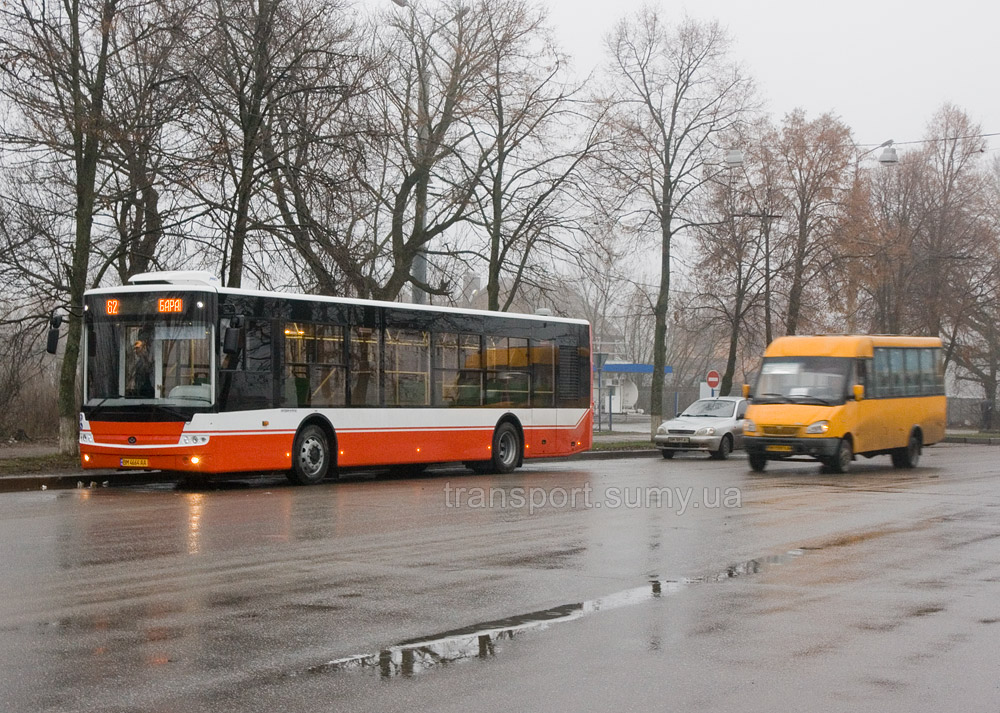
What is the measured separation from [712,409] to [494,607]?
84.6 ft

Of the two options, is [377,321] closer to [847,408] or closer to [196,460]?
[196,460]

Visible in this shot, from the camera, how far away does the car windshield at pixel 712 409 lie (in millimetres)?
33406

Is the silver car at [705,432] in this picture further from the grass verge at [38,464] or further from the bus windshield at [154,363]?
the bus windshield at [154,363]

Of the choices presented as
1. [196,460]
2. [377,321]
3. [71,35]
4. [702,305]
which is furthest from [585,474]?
[702,305]

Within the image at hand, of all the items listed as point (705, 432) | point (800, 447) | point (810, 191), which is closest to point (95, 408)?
point (800, 447)

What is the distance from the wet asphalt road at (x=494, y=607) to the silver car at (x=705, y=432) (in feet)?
48.7

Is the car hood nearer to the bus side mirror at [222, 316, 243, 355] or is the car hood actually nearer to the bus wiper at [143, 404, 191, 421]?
the bus side mirror at [222, 316, 243, 355]

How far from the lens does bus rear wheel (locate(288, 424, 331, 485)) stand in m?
20.4

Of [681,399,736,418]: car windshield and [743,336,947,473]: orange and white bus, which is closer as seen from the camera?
[743,336,947,473]: orange and white bus

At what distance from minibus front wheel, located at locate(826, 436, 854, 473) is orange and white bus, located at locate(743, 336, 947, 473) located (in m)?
0.02

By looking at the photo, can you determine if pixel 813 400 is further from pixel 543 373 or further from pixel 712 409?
pixel 712 409

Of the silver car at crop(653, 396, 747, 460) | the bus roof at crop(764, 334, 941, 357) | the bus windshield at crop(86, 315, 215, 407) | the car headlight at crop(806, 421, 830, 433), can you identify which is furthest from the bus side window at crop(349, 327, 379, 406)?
the silver car at crop(653, 396, 747, 460)

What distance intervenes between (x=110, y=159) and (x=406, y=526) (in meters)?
11.7

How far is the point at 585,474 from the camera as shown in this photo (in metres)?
24.7
